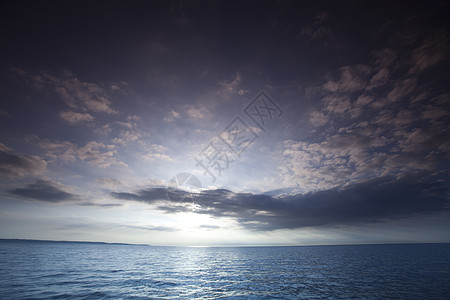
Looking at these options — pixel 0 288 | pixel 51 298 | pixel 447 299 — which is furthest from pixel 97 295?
pixel 447 299

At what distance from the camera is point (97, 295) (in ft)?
75.5

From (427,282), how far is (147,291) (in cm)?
4617

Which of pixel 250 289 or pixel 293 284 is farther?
pixel 293 284

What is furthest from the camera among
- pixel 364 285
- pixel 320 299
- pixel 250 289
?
pixel 364 285

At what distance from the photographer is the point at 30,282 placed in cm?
2841

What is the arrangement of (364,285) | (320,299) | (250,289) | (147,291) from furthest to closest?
(364,285)
(250,289)
(147,291)
(320,299)

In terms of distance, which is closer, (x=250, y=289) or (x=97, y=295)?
(x=97, y=295)

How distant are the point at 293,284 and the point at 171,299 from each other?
67.5ft

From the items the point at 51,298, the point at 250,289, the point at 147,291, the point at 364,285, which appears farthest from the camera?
the point at 364,285

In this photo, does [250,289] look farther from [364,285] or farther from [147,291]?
[364,285]

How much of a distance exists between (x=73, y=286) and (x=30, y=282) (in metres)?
7.96

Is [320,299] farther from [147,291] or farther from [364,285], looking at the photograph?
[147,291]

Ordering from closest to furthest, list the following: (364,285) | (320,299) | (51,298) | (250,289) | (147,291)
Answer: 1. (51,298)
2. (320,299)
3. (147,291)
4. (250,289)
5. (364,285)

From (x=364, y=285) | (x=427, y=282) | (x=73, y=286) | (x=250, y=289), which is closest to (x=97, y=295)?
(x=73, y=286)
